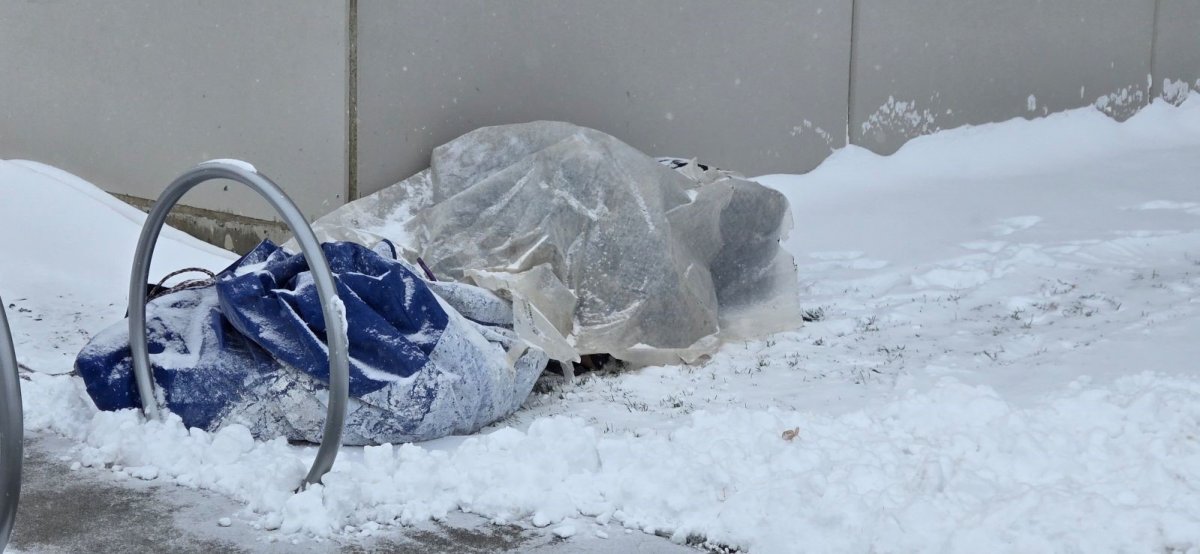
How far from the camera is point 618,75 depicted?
683cm

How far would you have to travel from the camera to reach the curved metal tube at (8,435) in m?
2.31

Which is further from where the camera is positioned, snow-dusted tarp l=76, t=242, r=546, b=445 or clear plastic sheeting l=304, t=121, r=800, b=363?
clear plastic sheeting l=304, t=121, r=800, b=363

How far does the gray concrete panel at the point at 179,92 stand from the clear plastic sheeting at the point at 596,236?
0.64 meters

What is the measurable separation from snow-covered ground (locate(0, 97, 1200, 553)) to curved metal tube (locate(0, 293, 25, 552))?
0.83 m

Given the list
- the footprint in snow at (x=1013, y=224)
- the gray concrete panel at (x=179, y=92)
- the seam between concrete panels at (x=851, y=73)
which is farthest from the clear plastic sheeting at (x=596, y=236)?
the seam between concrete panels at (x=851, y=73)

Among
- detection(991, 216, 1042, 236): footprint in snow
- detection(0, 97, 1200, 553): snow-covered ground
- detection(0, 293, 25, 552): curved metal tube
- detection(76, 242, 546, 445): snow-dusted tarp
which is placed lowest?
detection(991, 216, 1042, 236): footprint in snow

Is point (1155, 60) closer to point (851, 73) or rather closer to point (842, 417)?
point (851, 73)

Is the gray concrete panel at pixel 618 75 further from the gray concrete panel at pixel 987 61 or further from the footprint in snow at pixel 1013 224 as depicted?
the footprint in snow at pixel 1013 224

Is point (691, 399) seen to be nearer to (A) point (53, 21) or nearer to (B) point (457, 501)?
(B) point (457, 501)

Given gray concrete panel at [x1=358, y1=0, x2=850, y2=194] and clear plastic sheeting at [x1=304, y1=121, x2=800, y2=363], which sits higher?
gray concrete panel at [x1=358, y1=0, x2=850, y2=194]

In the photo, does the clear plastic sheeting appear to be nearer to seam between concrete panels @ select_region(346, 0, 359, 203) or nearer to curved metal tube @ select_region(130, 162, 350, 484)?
seam between concrete panels @ select_region(346, 0, 359, 203)

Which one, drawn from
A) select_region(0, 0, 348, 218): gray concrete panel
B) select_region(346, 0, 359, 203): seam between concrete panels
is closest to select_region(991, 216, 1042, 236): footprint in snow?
select_region(346, 0, 359, 203): seam between concrete panels

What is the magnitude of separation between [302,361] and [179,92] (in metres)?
3.33

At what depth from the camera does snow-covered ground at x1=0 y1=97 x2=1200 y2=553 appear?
123 inches
